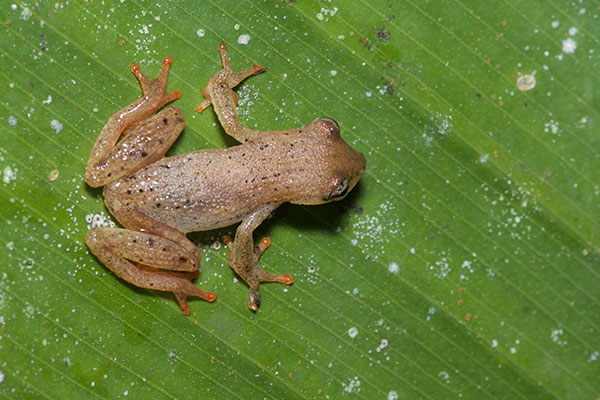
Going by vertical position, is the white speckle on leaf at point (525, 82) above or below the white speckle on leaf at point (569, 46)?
below

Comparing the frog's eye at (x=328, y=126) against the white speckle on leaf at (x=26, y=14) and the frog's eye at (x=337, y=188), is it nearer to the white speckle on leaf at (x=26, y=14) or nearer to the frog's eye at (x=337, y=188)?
the frog's eye at (x=337, y=188)

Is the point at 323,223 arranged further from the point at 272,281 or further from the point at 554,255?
the point at 554,255

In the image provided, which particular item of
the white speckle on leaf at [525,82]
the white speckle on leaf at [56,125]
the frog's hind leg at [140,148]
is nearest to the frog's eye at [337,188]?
the frog's hind leg at [140,148]

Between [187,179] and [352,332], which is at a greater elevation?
[187,179]

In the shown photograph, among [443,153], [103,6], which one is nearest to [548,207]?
[443,153]

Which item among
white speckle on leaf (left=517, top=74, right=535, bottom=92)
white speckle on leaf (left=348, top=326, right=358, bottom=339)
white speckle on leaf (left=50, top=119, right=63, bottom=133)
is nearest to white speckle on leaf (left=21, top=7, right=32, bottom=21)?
white speckle on leaf (left=50, top=119, right=63, bottom=133)

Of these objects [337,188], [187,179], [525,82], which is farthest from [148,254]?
[525,82]

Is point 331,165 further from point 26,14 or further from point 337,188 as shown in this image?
point 26,14
